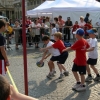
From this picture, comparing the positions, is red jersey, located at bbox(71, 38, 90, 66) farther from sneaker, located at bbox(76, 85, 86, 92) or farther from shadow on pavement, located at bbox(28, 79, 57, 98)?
shadow on pavement, located at bbox(28, 79, 57, 98)

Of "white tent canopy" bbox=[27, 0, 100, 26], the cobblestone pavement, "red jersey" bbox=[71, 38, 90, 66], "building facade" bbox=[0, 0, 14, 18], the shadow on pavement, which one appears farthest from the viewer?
"building facade" bbox=[0, 0, 14, 18]

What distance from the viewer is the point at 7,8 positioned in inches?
4355

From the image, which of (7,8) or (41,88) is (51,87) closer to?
(41,88)

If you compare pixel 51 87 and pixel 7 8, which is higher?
pixel 51 87

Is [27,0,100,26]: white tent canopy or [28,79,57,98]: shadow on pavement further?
[27,0,100,26]: white tent canopy

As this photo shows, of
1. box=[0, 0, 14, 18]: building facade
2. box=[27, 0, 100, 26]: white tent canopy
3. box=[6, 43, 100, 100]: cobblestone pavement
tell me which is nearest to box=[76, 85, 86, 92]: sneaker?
box=[6, 43, 100, 100]: cobblestone pavement

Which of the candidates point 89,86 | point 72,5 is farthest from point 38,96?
point 72,5

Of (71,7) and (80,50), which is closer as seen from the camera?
(80,50)

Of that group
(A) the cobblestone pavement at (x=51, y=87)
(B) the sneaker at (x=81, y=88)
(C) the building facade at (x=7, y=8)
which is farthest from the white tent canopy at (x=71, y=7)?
(C) the building facade at (x=7, y=8)

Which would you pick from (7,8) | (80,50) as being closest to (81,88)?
(80,50)

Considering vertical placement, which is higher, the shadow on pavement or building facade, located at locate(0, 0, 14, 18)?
the shadow on pavement

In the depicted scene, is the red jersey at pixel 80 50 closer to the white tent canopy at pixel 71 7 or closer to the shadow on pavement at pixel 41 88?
the shadow on pavement at pixel 41 88

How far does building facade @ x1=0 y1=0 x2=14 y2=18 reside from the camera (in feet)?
351

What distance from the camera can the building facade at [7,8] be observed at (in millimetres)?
107012
